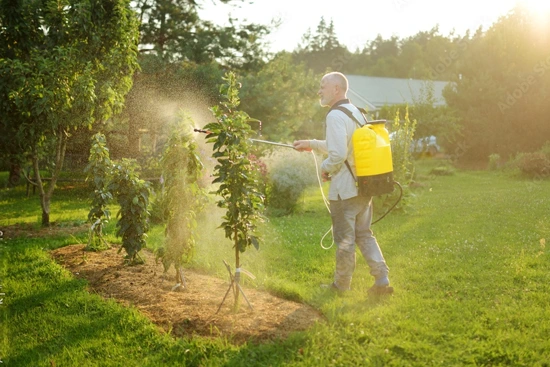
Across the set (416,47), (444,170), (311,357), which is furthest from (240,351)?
(416,47)

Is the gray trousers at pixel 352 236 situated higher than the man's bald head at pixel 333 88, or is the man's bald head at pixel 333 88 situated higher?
the man's bald head at pixel 333 88

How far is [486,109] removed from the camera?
23.4 m

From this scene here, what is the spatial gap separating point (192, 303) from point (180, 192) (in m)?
1.22

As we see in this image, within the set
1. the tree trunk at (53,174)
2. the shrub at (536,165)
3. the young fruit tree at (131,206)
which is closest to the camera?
the young fruit tree at (131,206)

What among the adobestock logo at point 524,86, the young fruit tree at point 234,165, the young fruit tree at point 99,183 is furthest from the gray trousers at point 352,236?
the adobestock logo at point 524,86

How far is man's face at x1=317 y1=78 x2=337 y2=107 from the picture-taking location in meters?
5.44

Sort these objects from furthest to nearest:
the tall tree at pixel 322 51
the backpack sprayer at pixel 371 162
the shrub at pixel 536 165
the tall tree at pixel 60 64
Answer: the tall tree at pixel 322 51, the shrub at pixel 536 165, the tall tree at pixel 60 64, the backpack sprayer at pixel 371 162

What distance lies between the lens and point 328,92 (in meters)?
5.46

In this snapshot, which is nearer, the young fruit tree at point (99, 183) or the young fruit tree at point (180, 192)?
the young fruit tree at point (180, 192)

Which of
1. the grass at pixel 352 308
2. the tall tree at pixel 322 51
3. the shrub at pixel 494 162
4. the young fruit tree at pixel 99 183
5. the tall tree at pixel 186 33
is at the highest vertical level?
the tall tree at pixel 322 51

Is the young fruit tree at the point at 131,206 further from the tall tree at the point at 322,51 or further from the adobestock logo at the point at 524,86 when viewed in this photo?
the tall tree at the point at 322,51

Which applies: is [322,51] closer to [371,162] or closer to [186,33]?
[186,33]

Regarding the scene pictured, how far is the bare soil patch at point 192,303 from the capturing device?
461cm

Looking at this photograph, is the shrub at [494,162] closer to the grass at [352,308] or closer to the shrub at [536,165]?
the shrub at [536,165]
